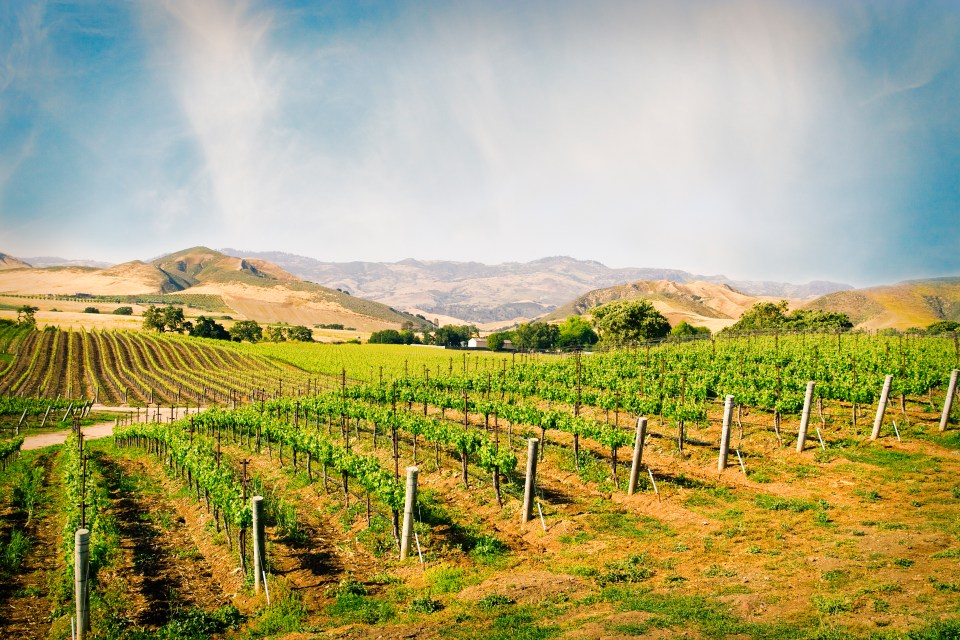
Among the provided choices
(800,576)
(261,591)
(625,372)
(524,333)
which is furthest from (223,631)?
(524,333)

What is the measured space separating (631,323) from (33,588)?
71647 mm

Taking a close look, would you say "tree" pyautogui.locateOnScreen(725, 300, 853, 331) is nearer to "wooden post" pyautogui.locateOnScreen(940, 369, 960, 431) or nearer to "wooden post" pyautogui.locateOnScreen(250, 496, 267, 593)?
"wooden post" pyautogui.locateOnScreen(940, 369, 960, 431)

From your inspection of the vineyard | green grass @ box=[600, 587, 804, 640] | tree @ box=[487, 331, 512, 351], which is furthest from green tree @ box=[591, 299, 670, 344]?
green grass @ box=[600, 587, 804, 640]

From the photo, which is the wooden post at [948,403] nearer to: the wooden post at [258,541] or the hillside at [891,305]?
the wooden post at [258,541]

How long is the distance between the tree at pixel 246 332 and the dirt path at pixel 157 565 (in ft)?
336

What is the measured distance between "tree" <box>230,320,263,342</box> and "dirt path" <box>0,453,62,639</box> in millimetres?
103667

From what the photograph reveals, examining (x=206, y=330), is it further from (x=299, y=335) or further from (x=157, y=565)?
(x=157, y=565)

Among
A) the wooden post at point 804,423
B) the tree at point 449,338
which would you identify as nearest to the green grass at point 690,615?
the wooden post at point 804,423

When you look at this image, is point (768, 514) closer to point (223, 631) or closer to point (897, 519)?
point (897, 519)

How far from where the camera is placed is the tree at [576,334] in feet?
382

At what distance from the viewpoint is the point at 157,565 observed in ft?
42.2

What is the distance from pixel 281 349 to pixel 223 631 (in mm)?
86000

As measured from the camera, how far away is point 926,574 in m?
8.88

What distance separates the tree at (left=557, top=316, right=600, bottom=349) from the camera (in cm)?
11650
